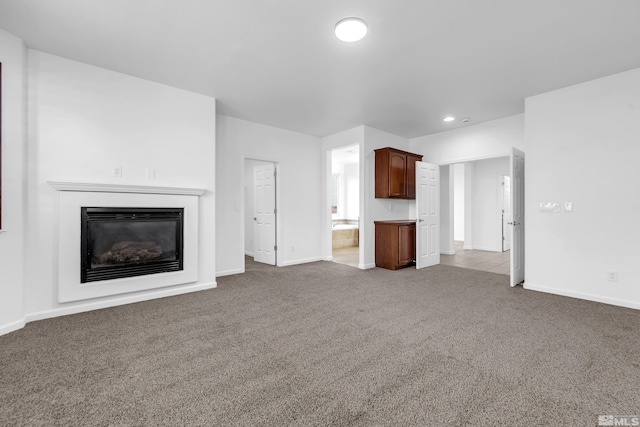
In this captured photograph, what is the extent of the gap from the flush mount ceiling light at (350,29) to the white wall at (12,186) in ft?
9.99

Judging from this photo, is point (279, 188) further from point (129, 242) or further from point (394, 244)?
point (129, 242)

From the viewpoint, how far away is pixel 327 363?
6.57 feet

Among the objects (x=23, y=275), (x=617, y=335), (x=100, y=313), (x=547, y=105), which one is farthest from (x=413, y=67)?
(x=23, y=275)

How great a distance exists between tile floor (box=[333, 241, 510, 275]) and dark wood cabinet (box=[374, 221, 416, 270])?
62 cm

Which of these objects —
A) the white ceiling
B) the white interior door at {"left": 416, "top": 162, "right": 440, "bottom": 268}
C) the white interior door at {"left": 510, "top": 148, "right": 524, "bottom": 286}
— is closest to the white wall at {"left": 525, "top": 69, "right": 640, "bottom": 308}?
the white interior door at {"left": 510, "top": 148, "right": 524, "bottom": 286}

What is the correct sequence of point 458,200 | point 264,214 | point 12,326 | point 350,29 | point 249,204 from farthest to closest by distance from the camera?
point 458,200 → point 249,204 → point 264,214 → point 12,326 → point 350,29

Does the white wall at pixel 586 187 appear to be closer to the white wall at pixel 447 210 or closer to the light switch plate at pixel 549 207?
the light switch plate at pixel 549 207

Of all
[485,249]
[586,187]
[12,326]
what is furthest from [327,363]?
[485,249]

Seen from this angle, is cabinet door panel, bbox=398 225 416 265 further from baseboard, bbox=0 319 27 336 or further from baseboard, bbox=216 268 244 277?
baseboard, bbox=0 319 27 336

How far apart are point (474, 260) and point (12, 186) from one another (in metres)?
7.38

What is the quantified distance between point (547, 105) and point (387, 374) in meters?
4.11

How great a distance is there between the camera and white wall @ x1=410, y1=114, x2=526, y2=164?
4.57m

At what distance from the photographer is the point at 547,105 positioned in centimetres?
375

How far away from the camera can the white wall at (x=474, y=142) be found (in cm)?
457
